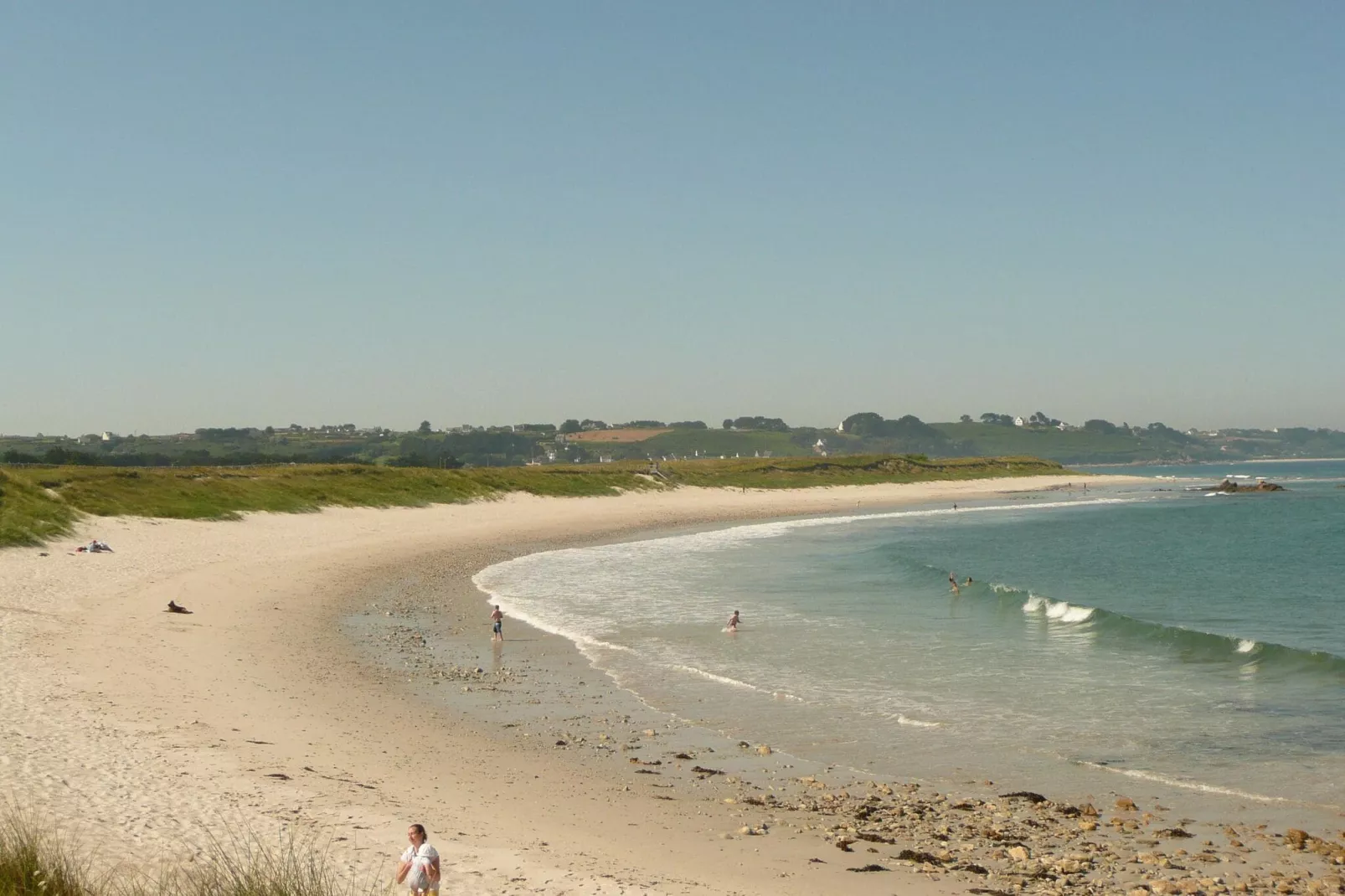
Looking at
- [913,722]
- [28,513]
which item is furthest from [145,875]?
[28,513]

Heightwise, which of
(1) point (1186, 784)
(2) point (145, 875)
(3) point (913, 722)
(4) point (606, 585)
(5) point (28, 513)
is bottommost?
(4) point (606, 585)

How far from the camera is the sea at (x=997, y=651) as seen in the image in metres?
Answer: 15.7

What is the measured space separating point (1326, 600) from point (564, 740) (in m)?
28.3

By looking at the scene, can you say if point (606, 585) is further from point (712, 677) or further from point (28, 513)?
point (28, 513)

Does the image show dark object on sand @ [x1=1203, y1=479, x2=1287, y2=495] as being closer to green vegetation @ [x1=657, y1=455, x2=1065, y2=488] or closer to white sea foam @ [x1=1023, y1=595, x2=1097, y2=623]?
green vegetation @ [x1=657, y1=455, x2=1065, y2=488]

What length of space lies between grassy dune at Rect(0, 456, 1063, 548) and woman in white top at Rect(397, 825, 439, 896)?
106 feet

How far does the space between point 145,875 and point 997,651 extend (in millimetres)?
20186

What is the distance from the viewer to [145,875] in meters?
8.97

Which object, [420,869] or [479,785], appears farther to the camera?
[479,785]

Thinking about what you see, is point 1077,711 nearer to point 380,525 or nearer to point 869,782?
point 869,782

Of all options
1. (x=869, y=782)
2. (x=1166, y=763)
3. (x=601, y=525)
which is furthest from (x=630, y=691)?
(x=601, y=525)

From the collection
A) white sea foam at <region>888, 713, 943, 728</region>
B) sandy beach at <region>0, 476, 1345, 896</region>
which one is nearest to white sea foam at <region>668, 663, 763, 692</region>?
sandy beach at <region>0, 476, 1345, 896</region>

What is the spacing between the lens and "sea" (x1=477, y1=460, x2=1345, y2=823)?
15.7 meters

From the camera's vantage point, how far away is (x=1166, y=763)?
1524 cm
